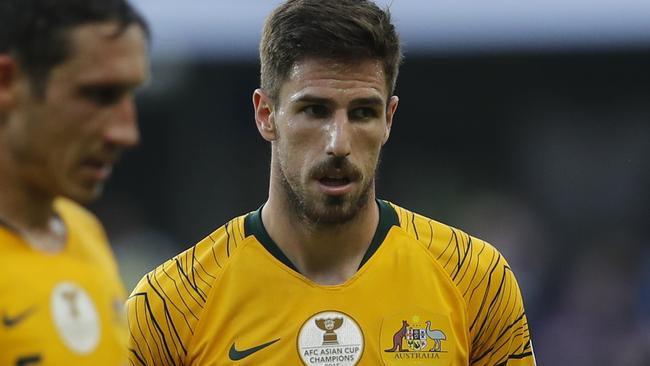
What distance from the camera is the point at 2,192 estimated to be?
11.3 feet

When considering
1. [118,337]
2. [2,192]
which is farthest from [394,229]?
[2,192]

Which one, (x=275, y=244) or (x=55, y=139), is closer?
(x=55, y=139)

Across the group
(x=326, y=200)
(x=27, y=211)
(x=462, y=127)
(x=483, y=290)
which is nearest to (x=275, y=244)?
(x=326, y=200)

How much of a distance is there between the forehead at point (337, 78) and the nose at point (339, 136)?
0.28 feet

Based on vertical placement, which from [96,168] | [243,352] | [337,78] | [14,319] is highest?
[337,78]

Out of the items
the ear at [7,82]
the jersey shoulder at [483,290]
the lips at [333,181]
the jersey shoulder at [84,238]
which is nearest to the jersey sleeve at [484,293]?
the jersey shoulder at [483,290]

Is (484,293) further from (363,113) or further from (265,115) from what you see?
(265,115)

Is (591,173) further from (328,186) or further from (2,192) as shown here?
(2,192)

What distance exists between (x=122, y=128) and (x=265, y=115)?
1.61 m

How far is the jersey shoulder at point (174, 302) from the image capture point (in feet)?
15.5

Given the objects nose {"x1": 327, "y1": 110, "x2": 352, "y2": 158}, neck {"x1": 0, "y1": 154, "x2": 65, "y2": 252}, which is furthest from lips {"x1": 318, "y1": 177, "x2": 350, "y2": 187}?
→ neck {"x1": 0, "y1": 154, "x2": 65, "y2": 252}

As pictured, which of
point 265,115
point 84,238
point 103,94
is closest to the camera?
point 103,94

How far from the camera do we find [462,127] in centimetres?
1669

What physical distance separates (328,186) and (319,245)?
0.85 feet
